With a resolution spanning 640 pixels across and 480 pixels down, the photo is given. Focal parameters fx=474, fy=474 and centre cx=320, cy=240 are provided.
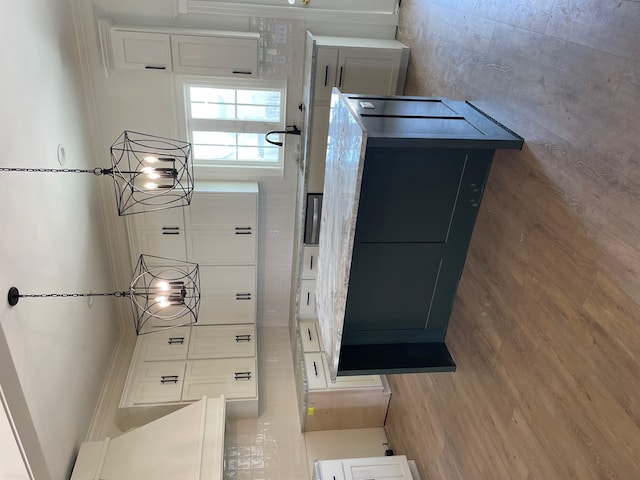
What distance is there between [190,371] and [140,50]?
102 inches

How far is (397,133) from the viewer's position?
77.8 inches

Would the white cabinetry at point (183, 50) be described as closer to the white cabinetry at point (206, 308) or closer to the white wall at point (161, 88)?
the white wall at point (161, 88)

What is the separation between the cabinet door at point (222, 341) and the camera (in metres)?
4.34

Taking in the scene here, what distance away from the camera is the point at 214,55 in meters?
3.42

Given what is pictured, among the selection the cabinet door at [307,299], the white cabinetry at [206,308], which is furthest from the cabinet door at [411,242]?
the white cabinetry at [206,308]

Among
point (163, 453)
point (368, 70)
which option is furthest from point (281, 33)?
point (163, 453)

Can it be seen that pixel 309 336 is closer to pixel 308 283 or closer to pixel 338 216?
pixel 308 283

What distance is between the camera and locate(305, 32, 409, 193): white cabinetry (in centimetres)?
327

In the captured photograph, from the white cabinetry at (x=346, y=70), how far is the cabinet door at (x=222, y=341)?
6.68 feet

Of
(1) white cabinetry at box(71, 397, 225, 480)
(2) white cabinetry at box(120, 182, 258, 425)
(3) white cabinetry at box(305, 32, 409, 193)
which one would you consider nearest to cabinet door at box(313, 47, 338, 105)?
(3) white cabinetry at box(305, 32, 409, 193)

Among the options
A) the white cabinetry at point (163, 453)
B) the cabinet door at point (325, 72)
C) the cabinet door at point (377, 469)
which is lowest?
the cabinet door at point (377, 469)

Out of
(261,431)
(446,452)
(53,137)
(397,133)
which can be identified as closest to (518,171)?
(397,133)

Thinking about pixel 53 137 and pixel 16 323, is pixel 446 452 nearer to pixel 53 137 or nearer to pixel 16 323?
pixel 16 323

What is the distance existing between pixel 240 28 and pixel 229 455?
3301 mm
